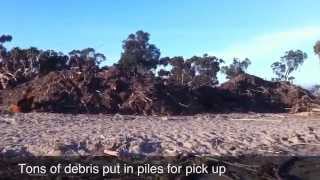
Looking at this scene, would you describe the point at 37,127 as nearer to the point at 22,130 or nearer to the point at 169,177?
the point at 22,130

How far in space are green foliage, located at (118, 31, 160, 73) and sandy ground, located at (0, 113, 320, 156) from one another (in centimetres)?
1385

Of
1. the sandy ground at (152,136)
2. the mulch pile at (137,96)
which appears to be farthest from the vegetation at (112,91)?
the sandy ground at (152,136)

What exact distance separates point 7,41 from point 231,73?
11681 mm

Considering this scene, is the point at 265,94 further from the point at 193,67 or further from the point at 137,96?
the point at 193,67

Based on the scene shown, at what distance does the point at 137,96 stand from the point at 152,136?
21.2ft

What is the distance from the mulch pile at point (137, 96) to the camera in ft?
56.5

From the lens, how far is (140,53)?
29953 mm

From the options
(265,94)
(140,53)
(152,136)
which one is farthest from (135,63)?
(152,136)

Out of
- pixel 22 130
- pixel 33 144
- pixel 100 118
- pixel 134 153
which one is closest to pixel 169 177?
pixel 134 153

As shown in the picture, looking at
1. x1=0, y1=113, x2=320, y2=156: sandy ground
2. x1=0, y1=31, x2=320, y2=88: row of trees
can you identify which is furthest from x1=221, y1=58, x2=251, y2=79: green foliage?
x1=0, y1=113, x2=320, y2=156: sandy ground

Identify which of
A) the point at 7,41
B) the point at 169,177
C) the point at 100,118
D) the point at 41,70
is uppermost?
the point at 7,41

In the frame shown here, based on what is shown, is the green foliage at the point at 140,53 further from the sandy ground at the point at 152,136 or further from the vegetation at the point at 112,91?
the sandy ground at the point at 152,136

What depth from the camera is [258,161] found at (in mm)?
9609

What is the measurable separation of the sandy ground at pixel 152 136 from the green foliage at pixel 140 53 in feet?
45.4
